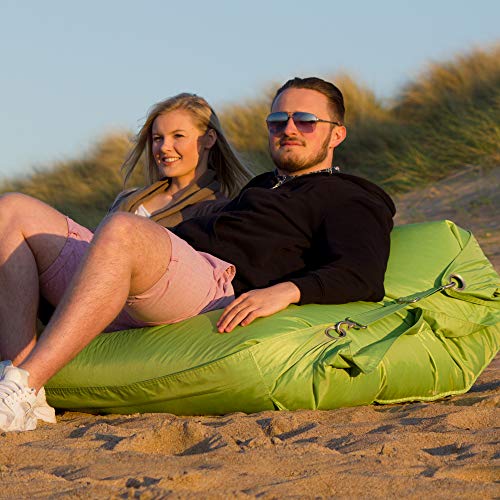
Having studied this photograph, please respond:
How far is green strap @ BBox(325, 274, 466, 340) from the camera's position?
12.4 feet

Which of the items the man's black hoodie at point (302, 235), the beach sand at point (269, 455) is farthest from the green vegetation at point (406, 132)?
the beach sand at point (269, 455)

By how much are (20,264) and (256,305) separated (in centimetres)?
88

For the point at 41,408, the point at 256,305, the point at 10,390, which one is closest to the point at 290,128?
the point at 256,305

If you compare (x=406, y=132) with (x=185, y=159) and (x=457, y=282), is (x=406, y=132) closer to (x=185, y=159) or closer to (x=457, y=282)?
(x=185, y=159)

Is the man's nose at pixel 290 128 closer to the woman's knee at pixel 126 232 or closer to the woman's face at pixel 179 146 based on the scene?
the woman's face at pixel 179 146

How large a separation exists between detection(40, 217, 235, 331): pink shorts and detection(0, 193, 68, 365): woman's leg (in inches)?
3.0

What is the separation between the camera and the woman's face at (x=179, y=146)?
17.2 feet

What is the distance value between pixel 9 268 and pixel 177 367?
28.8 inches

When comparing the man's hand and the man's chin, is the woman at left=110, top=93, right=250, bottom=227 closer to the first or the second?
the man's chin

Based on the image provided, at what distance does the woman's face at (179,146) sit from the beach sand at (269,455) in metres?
1.76

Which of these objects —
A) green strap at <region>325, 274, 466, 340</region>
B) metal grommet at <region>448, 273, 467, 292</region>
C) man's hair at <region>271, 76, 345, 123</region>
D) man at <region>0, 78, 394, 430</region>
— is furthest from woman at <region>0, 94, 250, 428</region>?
metal grommet at <region>448, 273, 467, 292</region>

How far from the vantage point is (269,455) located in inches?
112

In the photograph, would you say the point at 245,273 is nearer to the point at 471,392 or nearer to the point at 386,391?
the point at 386,391

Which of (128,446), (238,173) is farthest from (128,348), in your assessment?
(238,173)
